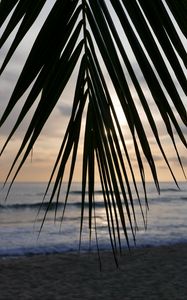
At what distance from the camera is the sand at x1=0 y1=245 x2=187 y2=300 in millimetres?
7641

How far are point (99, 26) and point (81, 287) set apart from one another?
26.0 ft

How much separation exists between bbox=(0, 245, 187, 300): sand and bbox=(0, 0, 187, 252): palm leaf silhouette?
6839 millimetres

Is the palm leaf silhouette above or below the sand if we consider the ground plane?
above

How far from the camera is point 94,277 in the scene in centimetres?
894

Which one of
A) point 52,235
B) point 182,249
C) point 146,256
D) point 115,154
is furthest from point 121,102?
point 52,235

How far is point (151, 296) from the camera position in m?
7.38

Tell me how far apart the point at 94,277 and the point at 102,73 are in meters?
8.56

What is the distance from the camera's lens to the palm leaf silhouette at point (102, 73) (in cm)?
72

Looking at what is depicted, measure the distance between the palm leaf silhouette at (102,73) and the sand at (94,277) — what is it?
22.4ft

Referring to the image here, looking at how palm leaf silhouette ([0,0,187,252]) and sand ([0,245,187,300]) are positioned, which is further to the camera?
sand ([0,245,187,300])

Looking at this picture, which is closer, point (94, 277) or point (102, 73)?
point (102, 73)

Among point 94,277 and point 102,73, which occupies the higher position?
point 102,73

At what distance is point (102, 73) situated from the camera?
0.77 m

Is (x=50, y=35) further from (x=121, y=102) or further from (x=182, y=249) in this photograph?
(x=182, y=249)
